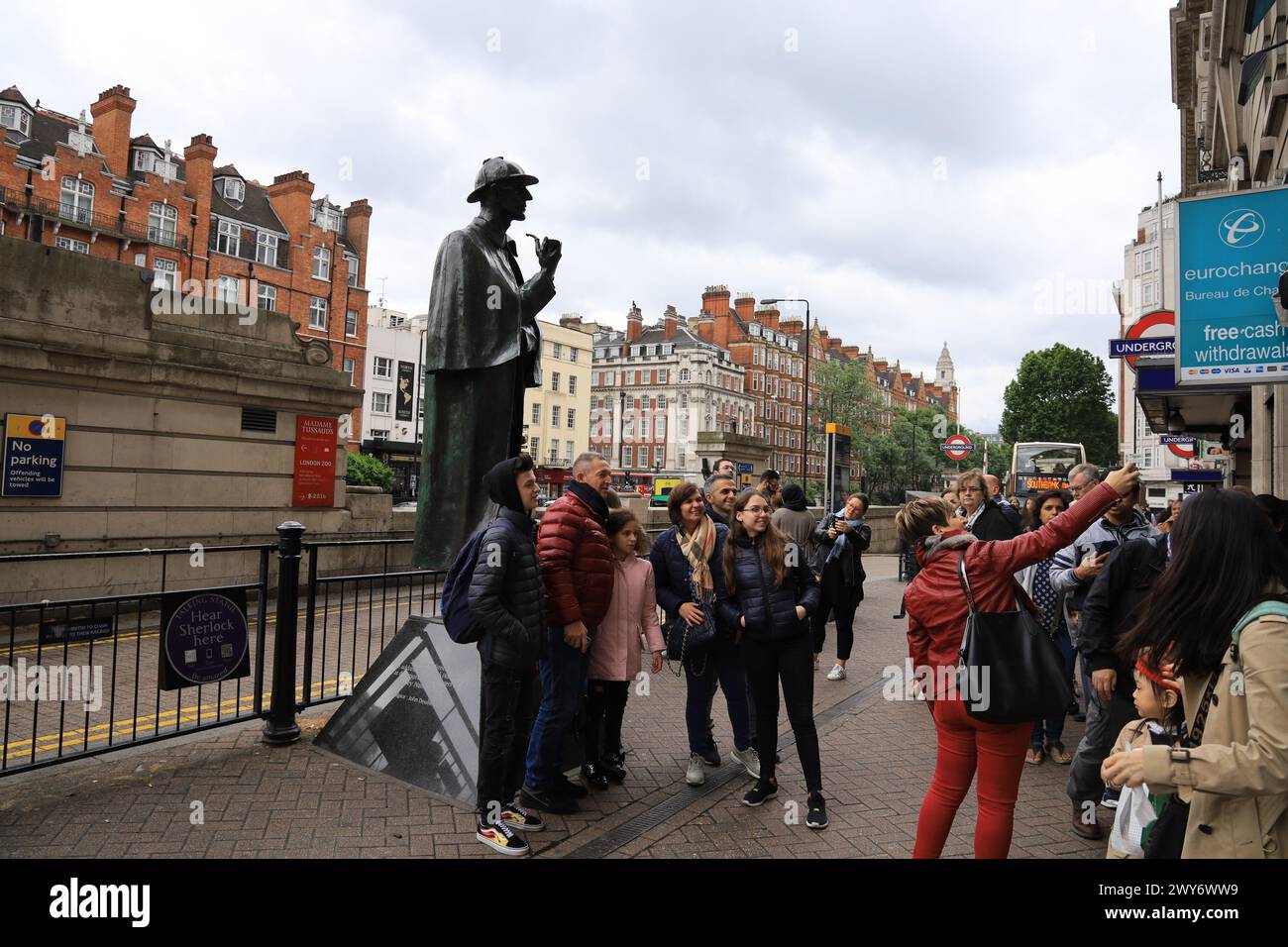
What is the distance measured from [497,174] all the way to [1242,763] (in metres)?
5.25

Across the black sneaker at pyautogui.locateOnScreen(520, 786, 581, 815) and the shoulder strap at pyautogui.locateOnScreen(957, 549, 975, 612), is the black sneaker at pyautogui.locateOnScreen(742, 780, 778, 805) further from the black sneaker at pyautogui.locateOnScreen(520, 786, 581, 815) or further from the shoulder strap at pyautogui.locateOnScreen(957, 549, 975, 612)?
the shoulder strap at pyautogui.locateOnScreen(957, 549, 975, 612)

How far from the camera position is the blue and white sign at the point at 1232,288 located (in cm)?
570

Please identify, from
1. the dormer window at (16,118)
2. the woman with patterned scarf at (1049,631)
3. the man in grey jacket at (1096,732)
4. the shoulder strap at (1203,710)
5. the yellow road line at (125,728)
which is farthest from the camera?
the dormer window at (16,118)

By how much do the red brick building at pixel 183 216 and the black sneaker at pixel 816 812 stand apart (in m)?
33.8

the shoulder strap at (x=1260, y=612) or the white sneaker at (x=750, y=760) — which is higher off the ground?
the shoulder strap at (x=1260, y=612)

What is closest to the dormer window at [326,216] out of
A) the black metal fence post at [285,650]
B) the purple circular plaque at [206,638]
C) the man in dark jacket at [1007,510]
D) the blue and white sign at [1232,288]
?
the black metal fence post at [285,650]

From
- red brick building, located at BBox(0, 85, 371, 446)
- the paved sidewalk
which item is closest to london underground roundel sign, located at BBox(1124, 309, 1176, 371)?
the paved sidewalk

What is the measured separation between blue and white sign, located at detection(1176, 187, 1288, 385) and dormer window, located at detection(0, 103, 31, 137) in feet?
165

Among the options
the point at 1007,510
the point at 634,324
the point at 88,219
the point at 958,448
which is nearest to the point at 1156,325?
the point at 1007,510

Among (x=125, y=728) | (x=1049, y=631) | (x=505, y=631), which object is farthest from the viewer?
(x=1049, y=631)

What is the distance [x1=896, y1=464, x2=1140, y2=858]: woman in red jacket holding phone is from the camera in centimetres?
342

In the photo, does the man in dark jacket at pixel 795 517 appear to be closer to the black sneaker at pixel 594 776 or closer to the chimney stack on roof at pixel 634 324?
the black sneaker at pixel 594 776

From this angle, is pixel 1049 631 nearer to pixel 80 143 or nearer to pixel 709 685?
pixel 709 685

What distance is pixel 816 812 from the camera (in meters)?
4.78
